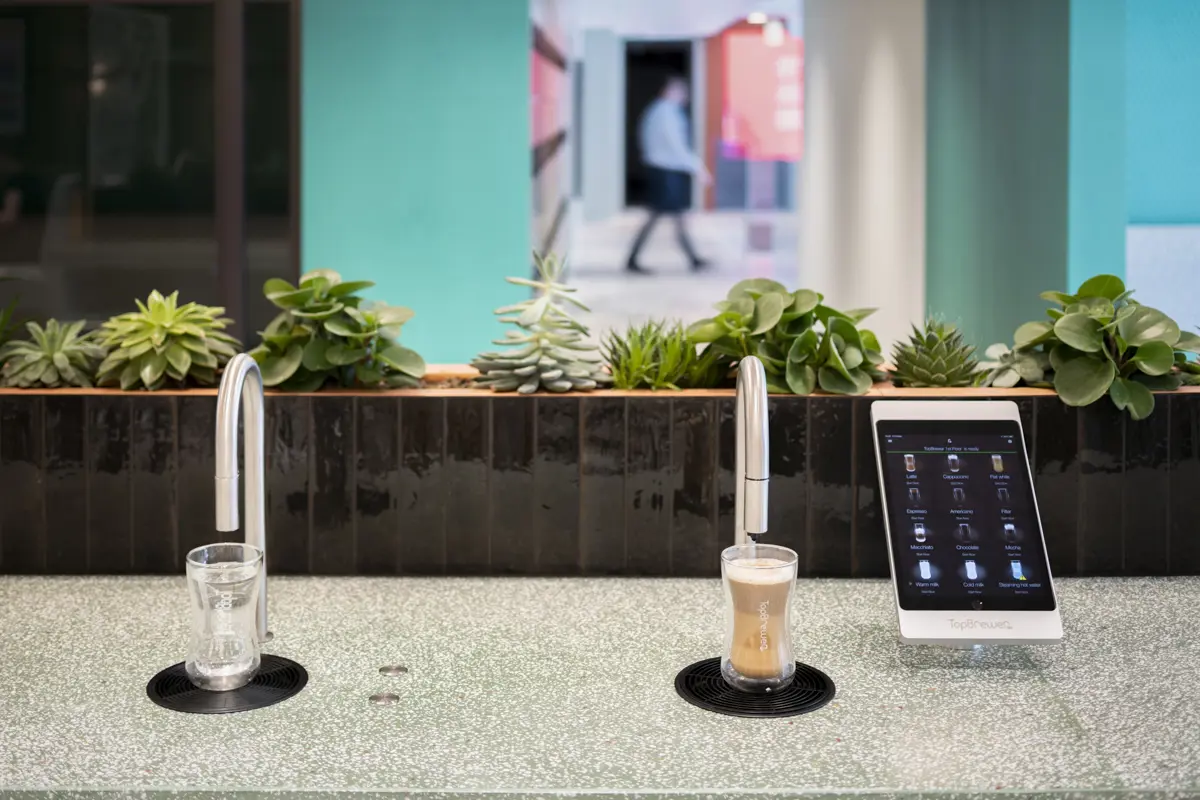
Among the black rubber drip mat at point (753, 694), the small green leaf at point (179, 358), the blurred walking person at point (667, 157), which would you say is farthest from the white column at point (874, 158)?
the blurred walking person at point (667, 157)

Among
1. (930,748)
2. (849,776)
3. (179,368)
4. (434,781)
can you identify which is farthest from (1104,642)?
(179,368)

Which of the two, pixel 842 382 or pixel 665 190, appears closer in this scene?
pixel 842 382

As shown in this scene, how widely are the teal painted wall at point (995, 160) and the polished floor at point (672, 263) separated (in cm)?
247

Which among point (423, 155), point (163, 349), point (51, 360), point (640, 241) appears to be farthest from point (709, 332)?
point (640, 241)

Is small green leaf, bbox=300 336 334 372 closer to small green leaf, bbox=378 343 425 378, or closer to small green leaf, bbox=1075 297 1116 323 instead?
small green leaf, bbox=378 343 425 378

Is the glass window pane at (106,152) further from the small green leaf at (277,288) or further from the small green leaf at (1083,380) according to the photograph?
the small green leaf at (1083,380)

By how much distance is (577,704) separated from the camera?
132 centimetres

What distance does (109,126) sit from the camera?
16.4 feet

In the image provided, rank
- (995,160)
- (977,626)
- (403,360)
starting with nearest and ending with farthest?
1. (977,626)
2. (403,360)
3. (995,160)

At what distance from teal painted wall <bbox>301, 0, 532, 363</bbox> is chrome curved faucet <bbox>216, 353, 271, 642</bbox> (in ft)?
11.3

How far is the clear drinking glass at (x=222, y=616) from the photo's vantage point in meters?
1.33

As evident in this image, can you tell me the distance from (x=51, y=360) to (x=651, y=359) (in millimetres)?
887

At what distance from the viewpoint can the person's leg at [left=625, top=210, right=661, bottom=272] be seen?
39.5 ft

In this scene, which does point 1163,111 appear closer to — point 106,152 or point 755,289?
point 755,289
